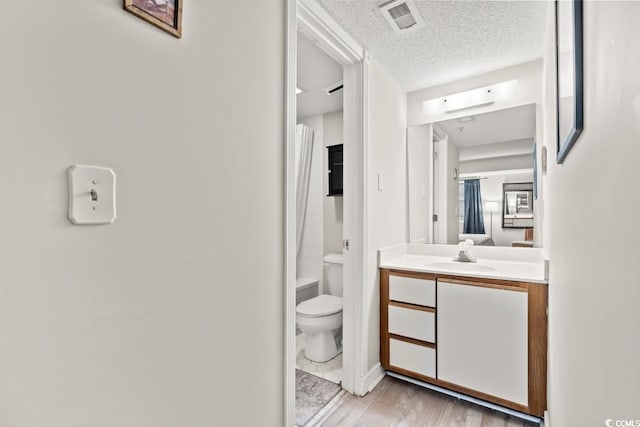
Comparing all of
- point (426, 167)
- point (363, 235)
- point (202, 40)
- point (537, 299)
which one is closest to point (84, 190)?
point (202, 40)

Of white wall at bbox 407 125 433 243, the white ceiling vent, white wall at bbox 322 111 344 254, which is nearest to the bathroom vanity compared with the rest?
white wall at bbox 407 125 433 243

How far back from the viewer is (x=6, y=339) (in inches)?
22.2

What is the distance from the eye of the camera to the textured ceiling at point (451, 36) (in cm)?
161

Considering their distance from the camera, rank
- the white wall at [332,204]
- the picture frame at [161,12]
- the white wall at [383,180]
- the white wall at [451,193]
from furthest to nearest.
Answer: the white wall at [332,204] < the white wall at [451,193] < the white wall at [383,180] < the picture frame at [161,12]

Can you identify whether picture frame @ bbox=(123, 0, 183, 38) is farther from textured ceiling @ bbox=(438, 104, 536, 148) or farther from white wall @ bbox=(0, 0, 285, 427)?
textured ceiling @ bbox=(438, 104, 536, 148)

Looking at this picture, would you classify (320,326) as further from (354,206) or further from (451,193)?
(451,193)

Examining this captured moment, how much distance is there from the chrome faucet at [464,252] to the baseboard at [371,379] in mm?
1002

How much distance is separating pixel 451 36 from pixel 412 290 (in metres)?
1.64

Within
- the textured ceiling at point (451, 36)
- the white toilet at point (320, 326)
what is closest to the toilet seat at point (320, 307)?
the white toilet at point (320, 326)

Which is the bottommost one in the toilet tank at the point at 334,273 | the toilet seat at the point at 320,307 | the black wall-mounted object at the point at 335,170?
the toilet seat at the point at 320,307

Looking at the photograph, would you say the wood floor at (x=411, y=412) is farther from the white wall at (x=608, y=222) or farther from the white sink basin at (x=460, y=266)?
the white wall at (x=608, y=222)

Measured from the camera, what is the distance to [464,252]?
7.59 ft

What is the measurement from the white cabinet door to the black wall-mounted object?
155cm

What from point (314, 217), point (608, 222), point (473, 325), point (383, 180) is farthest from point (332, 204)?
point (608, 222)
